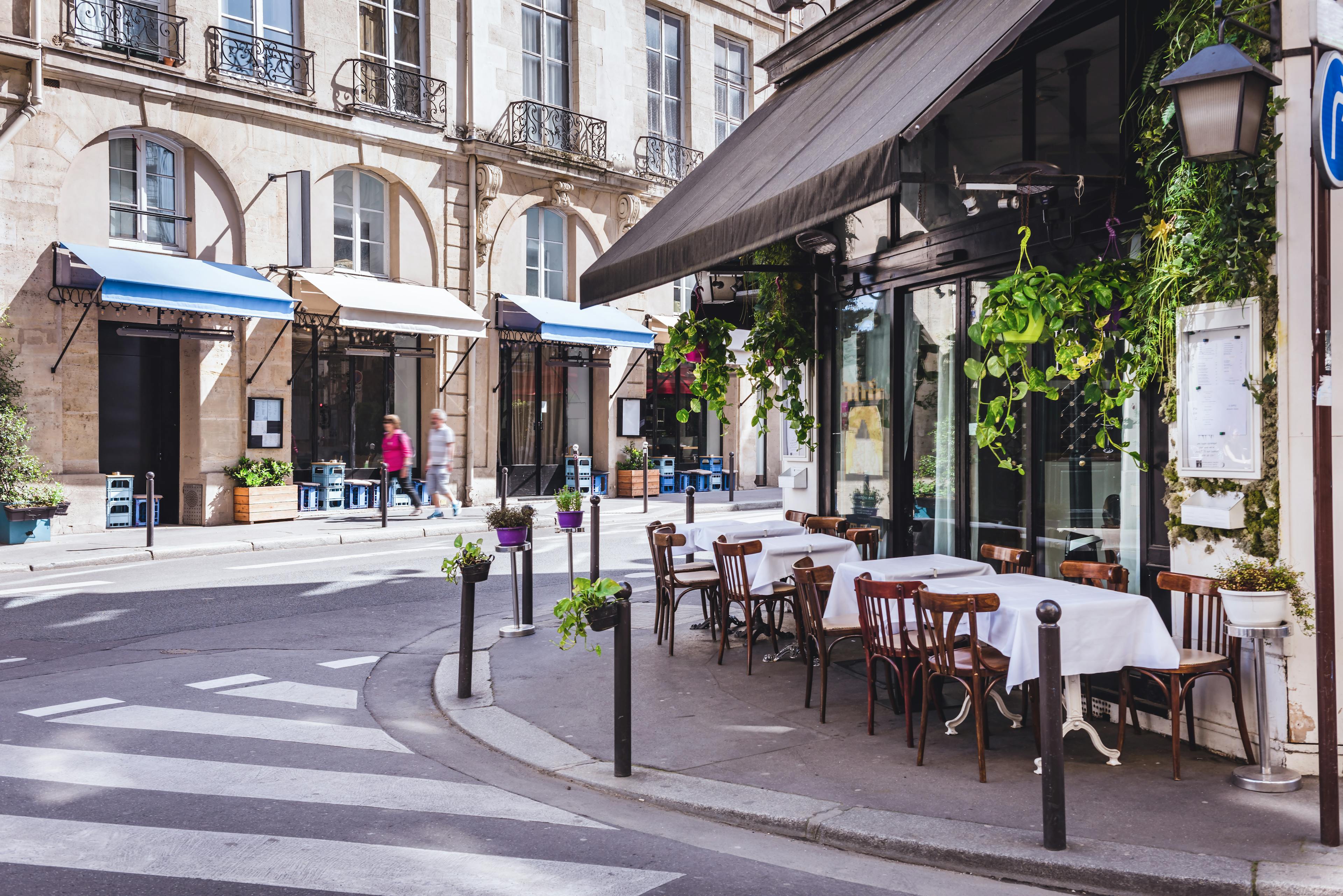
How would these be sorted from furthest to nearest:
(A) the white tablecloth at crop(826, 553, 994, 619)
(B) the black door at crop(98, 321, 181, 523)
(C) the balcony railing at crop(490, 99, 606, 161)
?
(C) the balcony railing at crop(490, 99, 606, 161) < (B) the black door at crop(98, 321, 181, 523) < (A) the white tablecloth at crop(826, 553, 994, 619)

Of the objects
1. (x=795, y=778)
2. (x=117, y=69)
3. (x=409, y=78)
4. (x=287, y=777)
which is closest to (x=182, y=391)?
(x=117, y=69)

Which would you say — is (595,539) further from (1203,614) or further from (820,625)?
(1203,614)

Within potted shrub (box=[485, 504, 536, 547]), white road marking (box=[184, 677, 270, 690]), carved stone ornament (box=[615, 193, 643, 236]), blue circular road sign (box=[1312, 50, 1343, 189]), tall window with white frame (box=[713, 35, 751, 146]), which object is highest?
tall window with white frame (box=[713, 35, 751, 146])

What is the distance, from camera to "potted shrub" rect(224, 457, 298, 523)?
17188 mm

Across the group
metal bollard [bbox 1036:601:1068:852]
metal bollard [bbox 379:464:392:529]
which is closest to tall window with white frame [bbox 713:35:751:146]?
metal bollard [bbox 379:464:392:529]

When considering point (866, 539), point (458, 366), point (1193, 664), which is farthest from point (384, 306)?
point (1193, 664)

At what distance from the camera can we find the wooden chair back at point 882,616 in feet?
18.6

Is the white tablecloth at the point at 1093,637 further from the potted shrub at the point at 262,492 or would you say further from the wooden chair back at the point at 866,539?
the potted shrub at the point at 262,492

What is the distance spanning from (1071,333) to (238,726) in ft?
17.3

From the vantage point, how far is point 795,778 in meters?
5.23

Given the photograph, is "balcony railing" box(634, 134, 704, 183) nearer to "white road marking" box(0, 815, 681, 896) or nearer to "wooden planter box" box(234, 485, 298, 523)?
"wooden planter box" box(234, 485, 298, 523)

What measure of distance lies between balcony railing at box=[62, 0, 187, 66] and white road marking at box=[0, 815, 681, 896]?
14.9m

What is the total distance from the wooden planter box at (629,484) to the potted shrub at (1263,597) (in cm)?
1861

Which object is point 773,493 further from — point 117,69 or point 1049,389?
point 1049,389
